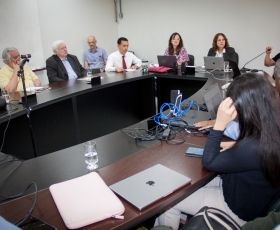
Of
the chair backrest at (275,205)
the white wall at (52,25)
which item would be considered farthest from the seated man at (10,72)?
the chair backrest at (275,205)

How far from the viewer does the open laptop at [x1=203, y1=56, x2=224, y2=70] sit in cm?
344

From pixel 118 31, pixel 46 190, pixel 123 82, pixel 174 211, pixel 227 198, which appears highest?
pixel 118 31

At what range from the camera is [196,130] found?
5.24 ft

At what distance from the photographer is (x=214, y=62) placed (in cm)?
350

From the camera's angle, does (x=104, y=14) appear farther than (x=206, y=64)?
Yes

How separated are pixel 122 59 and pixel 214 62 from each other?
160 cm

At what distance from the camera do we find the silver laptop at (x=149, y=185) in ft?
3.08

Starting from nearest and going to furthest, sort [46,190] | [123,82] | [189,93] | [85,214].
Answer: [85,214] → [46,190] → [123,82] → [189,93]

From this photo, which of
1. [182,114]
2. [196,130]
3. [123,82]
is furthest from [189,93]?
[196,130]

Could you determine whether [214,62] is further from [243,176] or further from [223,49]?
[243,176]

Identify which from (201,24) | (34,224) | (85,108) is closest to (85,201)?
(34,224)

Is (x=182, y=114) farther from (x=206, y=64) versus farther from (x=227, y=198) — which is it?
(x=206, y=64)

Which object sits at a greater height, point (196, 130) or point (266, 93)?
point (266, 93)

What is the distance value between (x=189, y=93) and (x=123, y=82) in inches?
38.6
